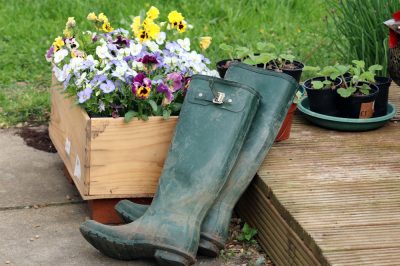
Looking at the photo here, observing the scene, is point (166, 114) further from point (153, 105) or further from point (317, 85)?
point (317, 85)

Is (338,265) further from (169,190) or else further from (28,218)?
(28,218)

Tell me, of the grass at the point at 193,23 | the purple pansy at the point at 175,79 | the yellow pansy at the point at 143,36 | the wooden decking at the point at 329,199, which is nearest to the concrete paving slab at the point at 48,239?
the wooden decking at the point at 329,199

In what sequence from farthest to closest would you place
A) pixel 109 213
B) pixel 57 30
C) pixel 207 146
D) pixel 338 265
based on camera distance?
pixel 57 30 < pixel 109 213 < pixel 207 146 < pixel 338 265

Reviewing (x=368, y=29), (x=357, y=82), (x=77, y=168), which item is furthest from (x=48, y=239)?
(x=368, y=29)

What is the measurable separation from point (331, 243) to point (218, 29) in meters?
3.65

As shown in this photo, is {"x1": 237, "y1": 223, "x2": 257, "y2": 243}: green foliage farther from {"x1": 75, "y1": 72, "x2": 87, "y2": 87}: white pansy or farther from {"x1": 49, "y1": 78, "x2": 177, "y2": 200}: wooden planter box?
{"x1": 75, "y1": 72, "x2": 87, "y2": 87}: white pansy

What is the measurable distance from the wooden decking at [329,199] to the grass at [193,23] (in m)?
1.75

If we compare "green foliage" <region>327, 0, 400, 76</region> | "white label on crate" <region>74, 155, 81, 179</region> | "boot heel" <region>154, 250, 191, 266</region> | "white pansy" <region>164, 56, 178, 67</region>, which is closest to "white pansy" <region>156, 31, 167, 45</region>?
"white pansy" <region>164, 56, 178, 67</region>

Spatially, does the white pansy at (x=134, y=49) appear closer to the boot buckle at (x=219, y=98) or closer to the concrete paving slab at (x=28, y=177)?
the boot buckle at (x=219, y=98)

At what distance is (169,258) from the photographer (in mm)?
3041

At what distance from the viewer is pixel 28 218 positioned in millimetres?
3643

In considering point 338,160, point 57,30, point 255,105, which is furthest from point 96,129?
point 57,30

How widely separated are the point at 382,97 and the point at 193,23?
2578 mm

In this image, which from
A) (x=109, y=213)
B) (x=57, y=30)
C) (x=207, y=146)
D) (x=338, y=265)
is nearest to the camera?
(x=338, y=265)
